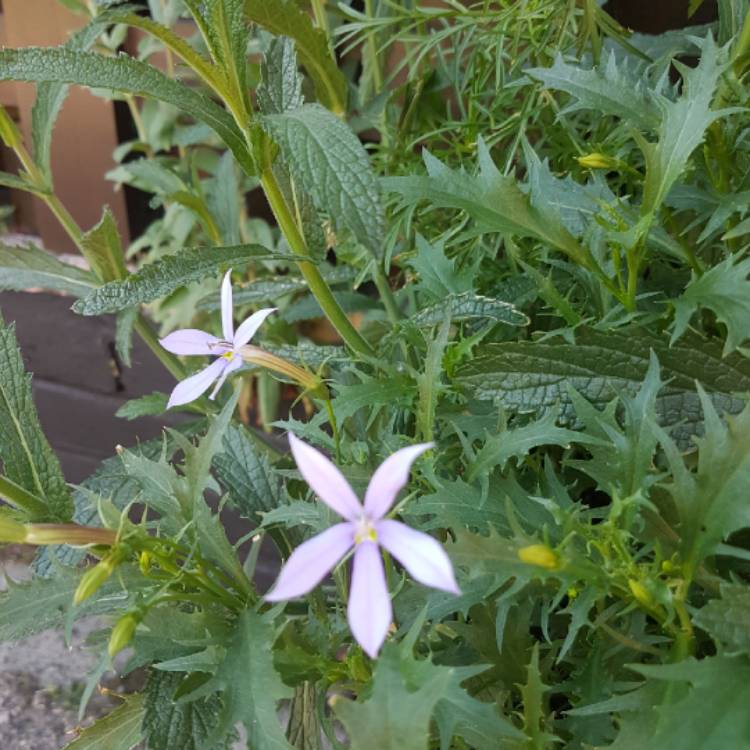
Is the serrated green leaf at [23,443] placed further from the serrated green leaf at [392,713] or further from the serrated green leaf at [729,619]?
the serrated green leaf at [729,619]

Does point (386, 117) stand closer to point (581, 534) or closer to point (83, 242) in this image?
point (83, 242)

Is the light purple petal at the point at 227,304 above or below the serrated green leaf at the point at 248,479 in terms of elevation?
above

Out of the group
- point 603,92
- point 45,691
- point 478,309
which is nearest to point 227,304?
point 478,309

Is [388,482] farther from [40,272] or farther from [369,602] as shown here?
[40,272]

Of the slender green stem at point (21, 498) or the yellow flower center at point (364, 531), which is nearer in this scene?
the yellow flower center at point (364, 531)

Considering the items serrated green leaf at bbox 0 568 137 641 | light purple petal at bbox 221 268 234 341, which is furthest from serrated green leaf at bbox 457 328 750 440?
serrated green leaf at bbox 0 568 137 641

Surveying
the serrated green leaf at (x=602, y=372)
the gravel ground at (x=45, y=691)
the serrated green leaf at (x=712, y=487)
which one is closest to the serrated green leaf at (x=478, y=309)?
the serrated green leaf at (x=602, y=372)
